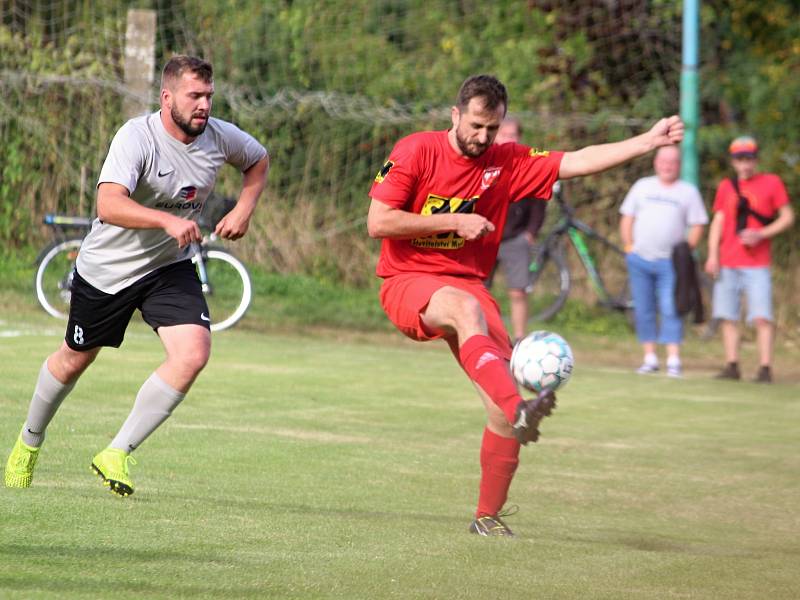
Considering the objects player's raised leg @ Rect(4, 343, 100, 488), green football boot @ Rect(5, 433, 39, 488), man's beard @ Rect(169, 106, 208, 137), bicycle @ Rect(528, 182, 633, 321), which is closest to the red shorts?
man's beard @ Rect(169, 106, 208, 137)

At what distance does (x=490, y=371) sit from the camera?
6.17 metres

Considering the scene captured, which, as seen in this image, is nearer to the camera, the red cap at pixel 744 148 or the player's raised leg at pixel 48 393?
the player's raised leg at pixel 48 393

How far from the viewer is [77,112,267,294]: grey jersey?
21.9ft

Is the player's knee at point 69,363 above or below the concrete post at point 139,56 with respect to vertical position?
below

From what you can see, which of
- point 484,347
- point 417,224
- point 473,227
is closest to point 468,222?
Result: point 473,227

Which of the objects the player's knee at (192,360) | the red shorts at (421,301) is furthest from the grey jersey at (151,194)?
the red shorts at (421,301)

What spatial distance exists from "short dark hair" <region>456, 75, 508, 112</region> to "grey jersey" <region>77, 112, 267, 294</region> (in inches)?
47.3

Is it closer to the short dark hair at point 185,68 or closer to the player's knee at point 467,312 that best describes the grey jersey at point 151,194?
the short dark hair at point 185,68

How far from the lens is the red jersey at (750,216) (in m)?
13.6

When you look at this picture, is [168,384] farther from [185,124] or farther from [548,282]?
[548,282]

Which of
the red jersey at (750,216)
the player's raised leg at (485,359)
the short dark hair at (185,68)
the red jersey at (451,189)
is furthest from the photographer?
the red jersey at (750,216)

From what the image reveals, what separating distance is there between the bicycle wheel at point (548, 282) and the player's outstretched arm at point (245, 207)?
999 cm

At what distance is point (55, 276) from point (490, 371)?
9.65 m

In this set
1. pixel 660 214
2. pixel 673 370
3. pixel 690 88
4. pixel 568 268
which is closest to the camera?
pixel 660 214
